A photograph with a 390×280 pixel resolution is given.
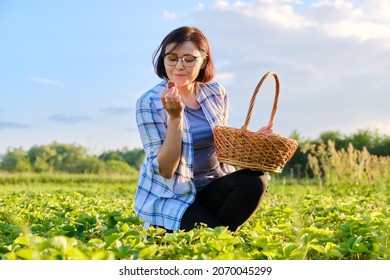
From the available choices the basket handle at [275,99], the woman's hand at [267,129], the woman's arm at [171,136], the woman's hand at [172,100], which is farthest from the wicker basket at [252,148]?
the woman's hand at [172,100]

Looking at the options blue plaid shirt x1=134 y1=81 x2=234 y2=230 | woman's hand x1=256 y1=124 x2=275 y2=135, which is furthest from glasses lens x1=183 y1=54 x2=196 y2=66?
woman's hand x1=256 y1=124 x2=275 y2=135

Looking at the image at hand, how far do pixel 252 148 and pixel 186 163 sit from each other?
1.64ft

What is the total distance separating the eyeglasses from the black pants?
78cm

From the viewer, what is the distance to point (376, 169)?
875 centimetres

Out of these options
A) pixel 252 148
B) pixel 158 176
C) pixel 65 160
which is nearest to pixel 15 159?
pixel 65 160

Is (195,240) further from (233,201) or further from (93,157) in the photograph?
(93,157)

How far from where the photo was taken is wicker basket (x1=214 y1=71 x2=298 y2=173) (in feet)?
10.8

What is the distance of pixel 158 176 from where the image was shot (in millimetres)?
3633

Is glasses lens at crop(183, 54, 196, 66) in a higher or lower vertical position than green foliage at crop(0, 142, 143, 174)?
higher

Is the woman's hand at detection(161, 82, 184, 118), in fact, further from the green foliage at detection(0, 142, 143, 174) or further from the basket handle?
the green foliage at detection(0, 142, 143, 174)

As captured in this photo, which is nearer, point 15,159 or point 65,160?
point 15,159

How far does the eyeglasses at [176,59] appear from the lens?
11.7ft

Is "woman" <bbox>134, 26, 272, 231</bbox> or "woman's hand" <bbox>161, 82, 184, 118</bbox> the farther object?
"woman" <bbox>134, 26, 272, 231</bbox>
